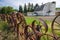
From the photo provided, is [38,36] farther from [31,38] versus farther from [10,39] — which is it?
[10,39]

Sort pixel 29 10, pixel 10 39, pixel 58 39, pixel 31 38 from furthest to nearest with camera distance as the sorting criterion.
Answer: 1. pixel 29 10
2. pixel 10 39
3. pixel 31 38
4. pixel 58 39

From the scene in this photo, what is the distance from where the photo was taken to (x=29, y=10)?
37250mm

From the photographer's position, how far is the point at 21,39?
2.60 metres

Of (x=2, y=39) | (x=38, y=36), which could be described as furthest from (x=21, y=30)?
(x=2, y=39)

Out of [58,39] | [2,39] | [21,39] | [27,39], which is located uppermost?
[58,39]

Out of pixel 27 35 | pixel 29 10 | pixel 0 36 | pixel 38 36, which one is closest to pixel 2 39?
pixel 0 36

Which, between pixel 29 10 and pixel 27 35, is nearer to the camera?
pixel 27 35

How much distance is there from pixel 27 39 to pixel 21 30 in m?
0.79

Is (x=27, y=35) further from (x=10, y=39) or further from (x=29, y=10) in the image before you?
(x=29, y=10)

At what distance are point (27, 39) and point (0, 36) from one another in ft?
7.74

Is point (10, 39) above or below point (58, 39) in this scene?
below

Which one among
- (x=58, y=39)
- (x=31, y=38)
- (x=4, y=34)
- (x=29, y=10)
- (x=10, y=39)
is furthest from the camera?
(x=29, y=10)

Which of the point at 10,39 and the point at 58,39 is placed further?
the point at 10,39

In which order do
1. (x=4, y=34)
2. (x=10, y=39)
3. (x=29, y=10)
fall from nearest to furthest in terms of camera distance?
(x=10, y=39)
(x=4, y=34)
(x=29, y=10)
